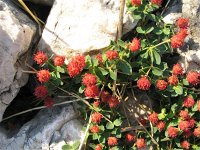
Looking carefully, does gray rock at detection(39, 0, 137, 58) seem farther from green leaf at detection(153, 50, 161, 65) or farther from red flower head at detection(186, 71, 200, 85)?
red flower head at detection(186, 71, 200, 85)

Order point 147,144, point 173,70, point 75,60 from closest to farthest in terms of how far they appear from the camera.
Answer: point 75,60 → point 173,70 → point 147,144

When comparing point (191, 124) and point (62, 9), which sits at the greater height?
point (62, 9)

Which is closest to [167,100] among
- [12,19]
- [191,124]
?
[191,124]

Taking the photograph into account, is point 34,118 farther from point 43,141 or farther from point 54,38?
point 54,38

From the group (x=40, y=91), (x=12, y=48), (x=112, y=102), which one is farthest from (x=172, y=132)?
(x=12, y=48)

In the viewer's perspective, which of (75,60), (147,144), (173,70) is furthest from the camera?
(147,144)

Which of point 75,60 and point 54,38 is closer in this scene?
point 75,60

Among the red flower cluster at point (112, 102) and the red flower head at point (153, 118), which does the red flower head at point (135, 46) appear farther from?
the red flower head at point (153, 118)
